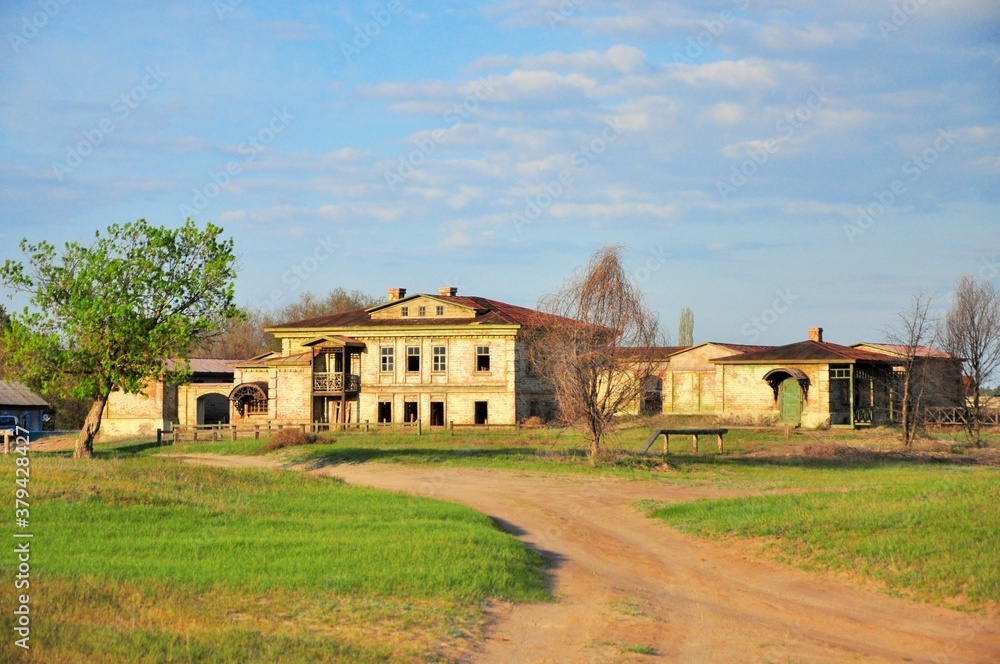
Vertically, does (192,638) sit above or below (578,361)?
below

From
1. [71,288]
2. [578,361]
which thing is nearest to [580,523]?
[578,361]

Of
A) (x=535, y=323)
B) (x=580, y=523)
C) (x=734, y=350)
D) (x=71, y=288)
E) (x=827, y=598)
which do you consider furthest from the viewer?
(x=734, y=350)

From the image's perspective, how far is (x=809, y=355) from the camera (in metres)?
50.4

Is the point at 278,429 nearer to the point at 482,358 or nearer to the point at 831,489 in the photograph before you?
the point at 482,358

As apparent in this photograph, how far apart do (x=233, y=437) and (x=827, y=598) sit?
34.3 metres

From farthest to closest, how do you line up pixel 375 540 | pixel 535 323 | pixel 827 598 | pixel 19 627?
1. pixel 535 323
2. pixel 375 540
3. pixel 827 598
4. pixel 19 627

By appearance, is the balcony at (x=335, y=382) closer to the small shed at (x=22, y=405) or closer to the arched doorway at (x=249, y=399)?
the arched doorway at (x=249, y=399)

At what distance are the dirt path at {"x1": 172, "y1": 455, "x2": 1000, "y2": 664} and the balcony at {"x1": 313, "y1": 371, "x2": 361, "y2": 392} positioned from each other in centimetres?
3243

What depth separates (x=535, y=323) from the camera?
117 feet

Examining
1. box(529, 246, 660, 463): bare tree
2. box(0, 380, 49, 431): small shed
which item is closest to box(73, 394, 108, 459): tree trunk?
box(529, 246, 660, 463): bare tree

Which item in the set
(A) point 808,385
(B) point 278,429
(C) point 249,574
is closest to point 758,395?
(A) point 808,385

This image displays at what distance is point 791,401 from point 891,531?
35.8 metres

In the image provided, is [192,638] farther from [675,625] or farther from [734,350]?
[734,350]

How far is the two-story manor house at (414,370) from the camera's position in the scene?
168ft
